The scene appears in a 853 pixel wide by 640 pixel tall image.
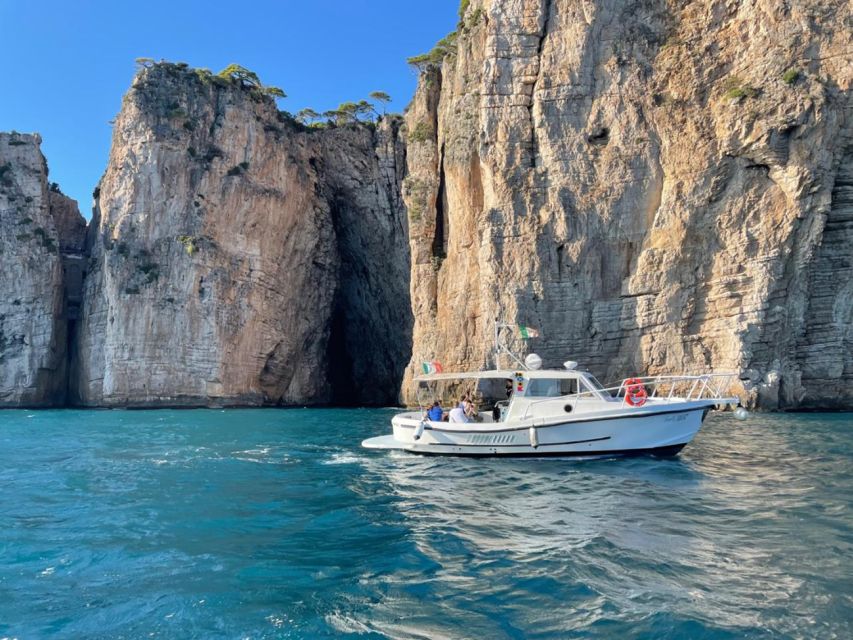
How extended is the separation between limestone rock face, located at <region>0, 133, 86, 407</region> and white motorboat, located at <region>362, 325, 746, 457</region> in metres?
37.3

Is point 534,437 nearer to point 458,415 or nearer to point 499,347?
point 458,415

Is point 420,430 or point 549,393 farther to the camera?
point 420,430

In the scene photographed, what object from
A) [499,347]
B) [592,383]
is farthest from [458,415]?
[499,347]

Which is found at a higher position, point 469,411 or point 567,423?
point 469,411

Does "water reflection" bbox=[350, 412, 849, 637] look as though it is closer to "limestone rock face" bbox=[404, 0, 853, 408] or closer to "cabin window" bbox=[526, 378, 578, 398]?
"cabin window" bbox=[526, 378, 578, 398]

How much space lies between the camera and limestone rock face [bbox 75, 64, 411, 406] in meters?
43.1

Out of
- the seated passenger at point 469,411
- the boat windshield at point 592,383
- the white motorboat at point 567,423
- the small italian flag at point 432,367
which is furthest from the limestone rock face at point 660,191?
the white motorboat at point 567,423

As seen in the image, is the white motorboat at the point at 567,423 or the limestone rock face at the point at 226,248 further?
the limestone rock face at the point at 226,248

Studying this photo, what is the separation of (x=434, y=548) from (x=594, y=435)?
798 cm

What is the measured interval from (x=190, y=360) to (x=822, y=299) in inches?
1413

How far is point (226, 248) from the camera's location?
4453 cm

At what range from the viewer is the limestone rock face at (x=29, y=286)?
43594 millimetres

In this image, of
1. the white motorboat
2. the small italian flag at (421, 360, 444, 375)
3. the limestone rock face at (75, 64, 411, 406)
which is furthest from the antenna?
the limestone rock face at (75, 64, 411, 406)

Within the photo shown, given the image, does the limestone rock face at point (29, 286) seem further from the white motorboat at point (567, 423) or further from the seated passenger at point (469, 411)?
the seated passenger at point (469, 411)
